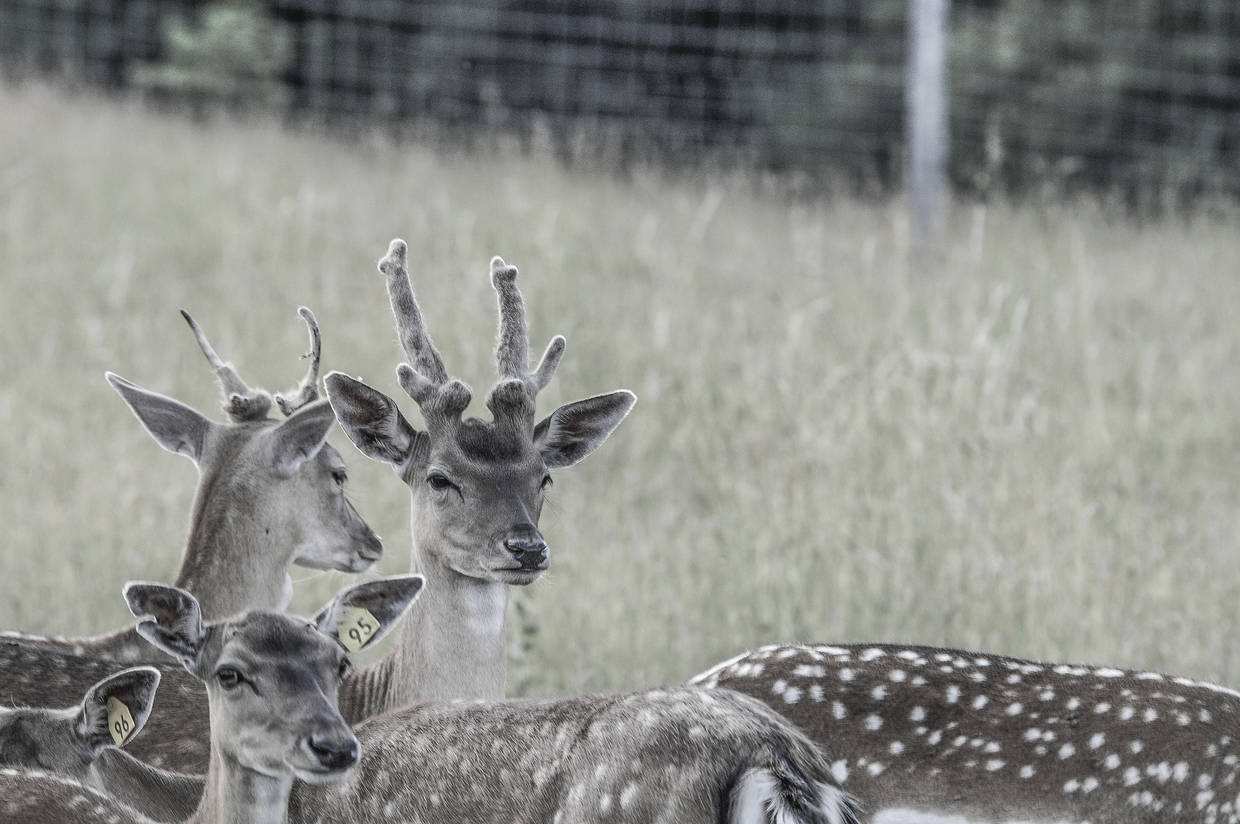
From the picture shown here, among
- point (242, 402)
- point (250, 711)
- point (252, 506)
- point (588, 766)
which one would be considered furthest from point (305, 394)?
point (588, 766)

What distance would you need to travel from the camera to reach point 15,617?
768cm

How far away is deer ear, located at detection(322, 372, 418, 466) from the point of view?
5.57 metres

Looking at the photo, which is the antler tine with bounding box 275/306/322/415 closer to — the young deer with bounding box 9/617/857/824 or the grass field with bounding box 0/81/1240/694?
the grass field with bounding box 0/81/1240/694

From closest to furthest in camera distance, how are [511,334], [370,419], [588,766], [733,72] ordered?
[588,766] → [370,419] → [511,334] → [733,72]

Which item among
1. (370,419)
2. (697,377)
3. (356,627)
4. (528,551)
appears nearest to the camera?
(356,627)

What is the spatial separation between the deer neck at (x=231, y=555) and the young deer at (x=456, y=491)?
0.50 meters

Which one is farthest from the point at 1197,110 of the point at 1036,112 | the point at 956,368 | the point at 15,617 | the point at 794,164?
the point at 15,617

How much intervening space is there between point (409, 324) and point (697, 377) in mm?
4622

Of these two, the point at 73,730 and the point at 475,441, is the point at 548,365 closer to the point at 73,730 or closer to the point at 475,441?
the point at 475,441

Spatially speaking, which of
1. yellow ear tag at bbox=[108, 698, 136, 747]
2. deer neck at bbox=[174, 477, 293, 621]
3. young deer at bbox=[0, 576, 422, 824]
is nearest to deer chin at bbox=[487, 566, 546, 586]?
young deer at bbox=[0, 576, 422, 824]

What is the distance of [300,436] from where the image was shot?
610cm

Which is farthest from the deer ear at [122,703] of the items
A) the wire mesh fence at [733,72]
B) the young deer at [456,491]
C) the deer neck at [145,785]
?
the wire mesh fence at [733,72]

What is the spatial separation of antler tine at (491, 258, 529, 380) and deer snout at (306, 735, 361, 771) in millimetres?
1656

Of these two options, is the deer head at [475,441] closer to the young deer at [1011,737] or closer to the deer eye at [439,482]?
the deer eye at [439,482]
